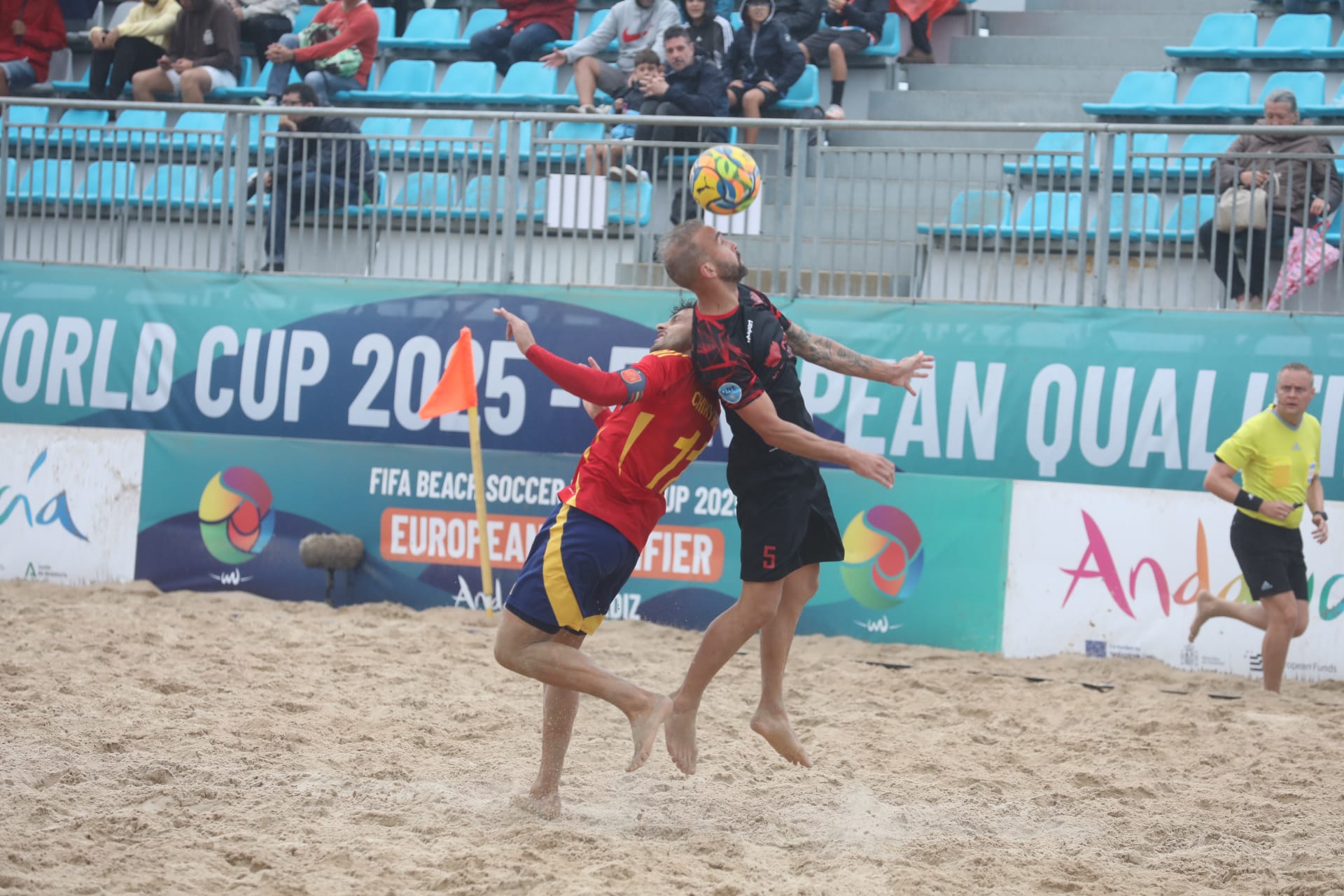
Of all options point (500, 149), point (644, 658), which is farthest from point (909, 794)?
point (500, 149)

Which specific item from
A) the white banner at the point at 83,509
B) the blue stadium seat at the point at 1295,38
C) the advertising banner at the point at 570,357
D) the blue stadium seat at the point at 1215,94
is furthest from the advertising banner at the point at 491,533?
the blue stadium seat at the point at 1295,38

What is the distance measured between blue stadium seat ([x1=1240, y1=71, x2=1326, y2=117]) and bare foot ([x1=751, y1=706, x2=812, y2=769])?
7.80 metres

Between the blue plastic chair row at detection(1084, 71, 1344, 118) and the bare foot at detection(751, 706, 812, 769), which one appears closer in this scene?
the bare foot at detection(751, 706, 812, 769)

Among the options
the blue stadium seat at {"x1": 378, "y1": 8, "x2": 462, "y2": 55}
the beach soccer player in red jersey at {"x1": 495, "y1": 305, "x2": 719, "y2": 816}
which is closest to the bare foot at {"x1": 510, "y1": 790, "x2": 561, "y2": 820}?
the beach soccer player in red jersey at {"x1": 495, "y1": 305, "x2": 719, "y2": 816}

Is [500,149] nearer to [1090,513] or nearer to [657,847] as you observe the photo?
[1090,513]

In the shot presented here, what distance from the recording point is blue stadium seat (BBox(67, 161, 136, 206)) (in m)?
9.94

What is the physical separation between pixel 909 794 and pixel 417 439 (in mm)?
5239

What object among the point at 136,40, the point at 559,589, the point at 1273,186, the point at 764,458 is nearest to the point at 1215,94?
the point at 1273,186

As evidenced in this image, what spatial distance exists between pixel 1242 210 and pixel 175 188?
24.9 feet

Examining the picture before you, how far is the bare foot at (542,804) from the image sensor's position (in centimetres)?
493

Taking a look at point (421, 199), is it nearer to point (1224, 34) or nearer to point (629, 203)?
point (629, 203)

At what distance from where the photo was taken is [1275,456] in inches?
305

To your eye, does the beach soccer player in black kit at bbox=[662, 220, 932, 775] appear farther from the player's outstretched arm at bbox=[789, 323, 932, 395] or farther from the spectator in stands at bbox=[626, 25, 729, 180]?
the spectator in stands at bbox=[626, 25, 729, 180]

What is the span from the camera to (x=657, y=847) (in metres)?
4.61
